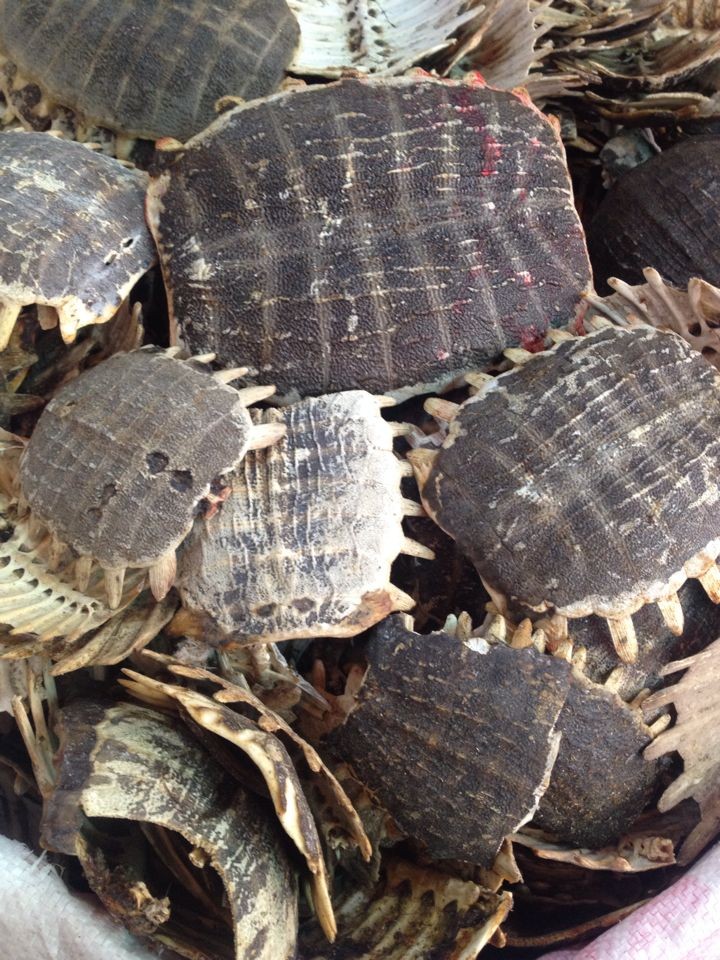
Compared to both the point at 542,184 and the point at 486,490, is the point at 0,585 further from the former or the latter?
the point at 542,184

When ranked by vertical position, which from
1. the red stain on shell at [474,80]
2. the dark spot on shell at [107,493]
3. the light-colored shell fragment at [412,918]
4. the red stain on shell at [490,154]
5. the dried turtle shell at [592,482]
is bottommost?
the light-colored shell fragment at [412,918]

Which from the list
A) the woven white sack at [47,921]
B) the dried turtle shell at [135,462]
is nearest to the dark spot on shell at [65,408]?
the dried turtle shell at [135,462]

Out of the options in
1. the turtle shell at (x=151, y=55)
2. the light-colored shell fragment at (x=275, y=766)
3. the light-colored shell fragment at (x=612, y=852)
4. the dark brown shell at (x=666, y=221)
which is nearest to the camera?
the light-colored shell fragment at (x=275, y=766)

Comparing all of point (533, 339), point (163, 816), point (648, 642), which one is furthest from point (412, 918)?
point (533, 339)

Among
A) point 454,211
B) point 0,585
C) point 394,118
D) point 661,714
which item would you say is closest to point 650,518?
point 661,714

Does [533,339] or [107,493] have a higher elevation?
[533,339]

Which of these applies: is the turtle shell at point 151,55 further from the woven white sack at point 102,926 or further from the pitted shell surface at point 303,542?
the woven white sack at point 102,926

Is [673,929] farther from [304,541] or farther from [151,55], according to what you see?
[151,55]
